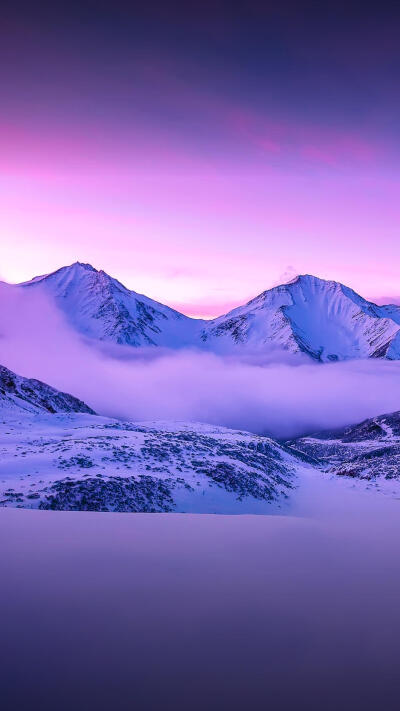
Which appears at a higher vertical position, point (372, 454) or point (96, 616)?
point (96, 616)

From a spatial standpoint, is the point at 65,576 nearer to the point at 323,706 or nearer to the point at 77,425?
the point at 323,706

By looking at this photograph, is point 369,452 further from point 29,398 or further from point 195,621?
point 195,621

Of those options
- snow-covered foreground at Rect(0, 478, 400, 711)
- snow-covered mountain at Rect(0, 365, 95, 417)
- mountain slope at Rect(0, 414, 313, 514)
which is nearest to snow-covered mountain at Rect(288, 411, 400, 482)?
mountain slope at Rect(0, 414, 313, 514)

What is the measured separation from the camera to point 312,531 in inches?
460

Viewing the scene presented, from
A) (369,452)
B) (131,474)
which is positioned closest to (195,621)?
(131,474)

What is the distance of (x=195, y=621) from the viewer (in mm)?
5855

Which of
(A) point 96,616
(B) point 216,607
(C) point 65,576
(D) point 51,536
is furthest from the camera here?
(D) point 51,536

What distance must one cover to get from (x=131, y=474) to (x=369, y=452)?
34.6 meters

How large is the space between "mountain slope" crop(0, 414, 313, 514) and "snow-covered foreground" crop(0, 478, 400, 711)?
588 cm

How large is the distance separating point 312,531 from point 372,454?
36.7 metres

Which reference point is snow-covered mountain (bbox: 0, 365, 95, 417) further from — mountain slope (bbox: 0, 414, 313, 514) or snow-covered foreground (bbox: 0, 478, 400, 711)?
snow-covered foreground (bbox: 0, 478, 400, 711)

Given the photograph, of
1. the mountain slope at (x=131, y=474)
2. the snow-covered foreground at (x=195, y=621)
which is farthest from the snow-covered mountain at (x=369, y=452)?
the snow-covered foreground at (x=195, y=621)

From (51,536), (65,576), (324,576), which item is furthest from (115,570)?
(324,576)

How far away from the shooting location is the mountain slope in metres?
16.3
